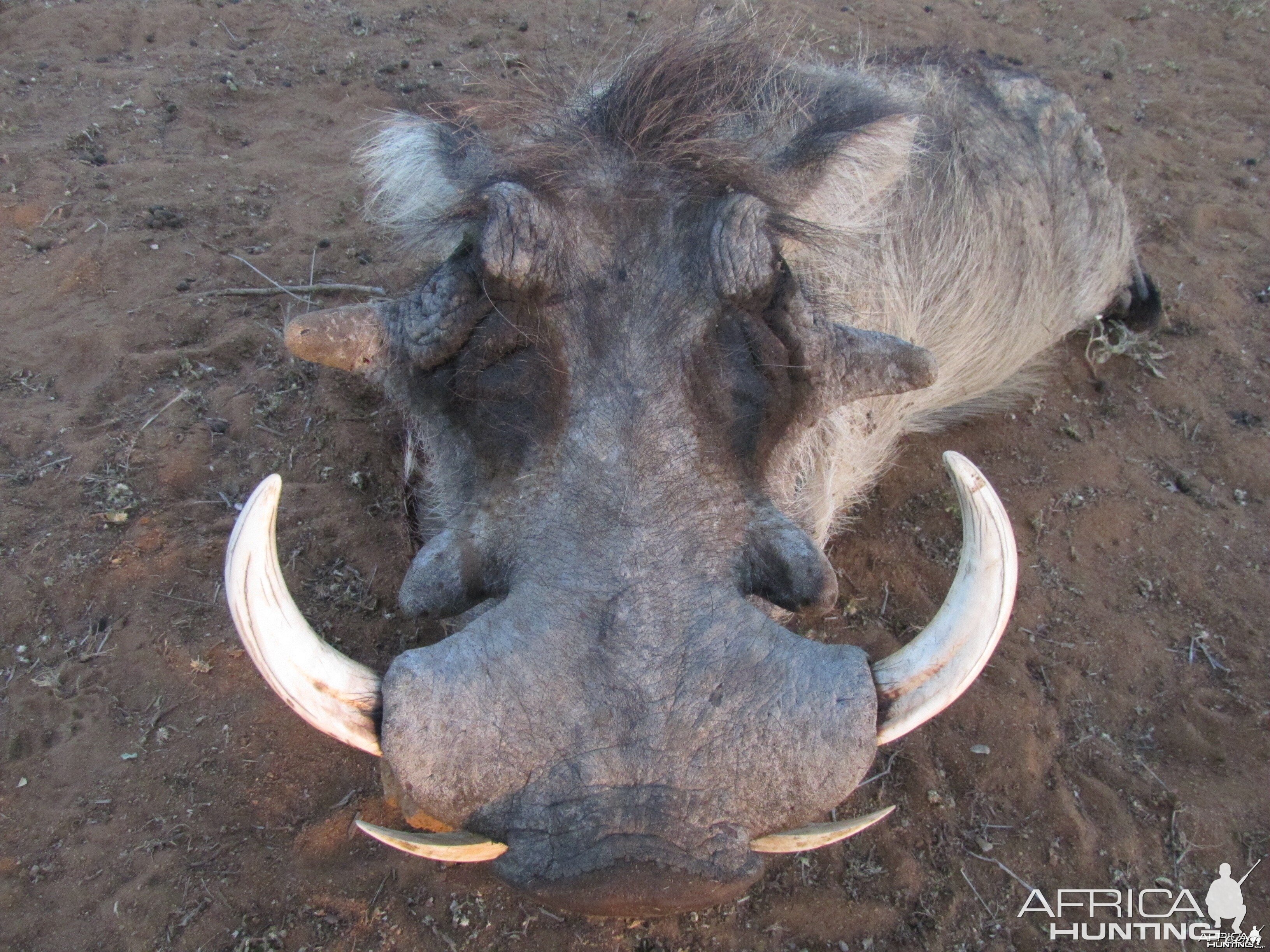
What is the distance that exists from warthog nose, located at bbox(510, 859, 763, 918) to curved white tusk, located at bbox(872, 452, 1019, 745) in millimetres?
453

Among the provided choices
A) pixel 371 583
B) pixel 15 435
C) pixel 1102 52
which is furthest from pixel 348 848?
pixel 1102 52

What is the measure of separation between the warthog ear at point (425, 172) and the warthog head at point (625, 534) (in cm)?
3

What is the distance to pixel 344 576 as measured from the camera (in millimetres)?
2889

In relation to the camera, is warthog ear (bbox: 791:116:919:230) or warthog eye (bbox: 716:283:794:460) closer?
warthog eye (bbox: 716:283:794:460)

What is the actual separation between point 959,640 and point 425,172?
2.14 meters

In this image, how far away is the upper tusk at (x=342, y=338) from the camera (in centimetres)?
215

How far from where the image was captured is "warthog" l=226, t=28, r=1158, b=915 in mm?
1559

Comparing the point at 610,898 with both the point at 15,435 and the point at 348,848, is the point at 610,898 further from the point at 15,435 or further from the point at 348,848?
the point at 15,435

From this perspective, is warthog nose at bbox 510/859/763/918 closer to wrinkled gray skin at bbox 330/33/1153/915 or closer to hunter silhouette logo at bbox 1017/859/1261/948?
wrinkled gray skin at bbox 330/33/1153/915

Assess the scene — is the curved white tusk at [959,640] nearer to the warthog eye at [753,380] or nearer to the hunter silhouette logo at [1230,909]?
the warthog eye at [753,380]

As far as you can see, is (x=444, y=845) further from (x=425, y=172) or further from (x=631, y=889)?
(x=425, y=172)

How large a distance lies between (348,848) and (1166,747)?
245 centimetres

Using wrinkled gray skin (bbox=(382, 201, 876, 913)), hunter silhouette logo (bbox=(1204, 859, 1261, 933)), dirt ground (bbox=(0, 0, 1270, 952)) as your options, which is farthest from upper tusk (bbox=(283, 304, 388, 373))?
hunter silhouette logo (bbox=(1204, 859, 1261, 933))

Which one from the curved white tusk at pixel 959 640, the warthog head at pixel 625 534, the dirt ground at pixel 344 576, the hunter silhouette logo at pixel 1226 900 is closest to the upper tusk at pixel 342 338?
the warthog head at pixel 625 534
